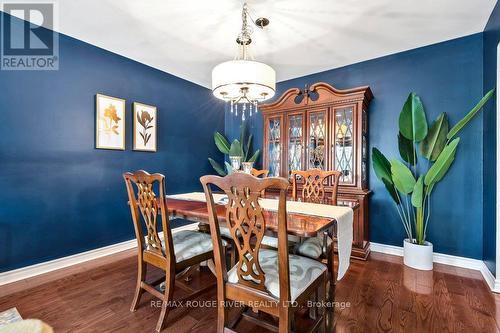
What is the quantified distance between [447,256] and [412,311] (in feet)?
4.44

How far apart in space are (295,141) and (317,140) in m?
0.32

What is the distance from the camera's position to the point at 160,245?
1706mm

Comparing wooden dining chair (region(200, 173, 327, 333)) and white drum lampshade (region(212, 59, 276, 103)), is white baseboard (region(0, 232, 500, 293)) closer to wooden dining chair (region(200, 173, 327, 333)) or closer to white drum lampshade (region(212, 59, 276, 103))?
wooden dining chair (region(200, 173, 327, 333))

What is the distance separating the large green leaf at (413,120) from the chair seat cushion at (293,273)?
1.94 meters

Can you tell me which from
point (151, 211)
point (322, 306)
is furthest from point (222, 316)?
point (151, 211)

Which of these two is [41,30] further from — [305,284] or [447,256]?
[447,256]

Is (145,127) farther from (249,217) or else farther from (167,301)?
(249,217)

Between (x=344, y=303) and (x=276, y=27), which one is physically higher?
(x=276, y=27)

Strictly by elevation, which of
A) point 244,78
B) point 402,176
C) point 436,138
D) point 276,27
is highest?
point 276,27

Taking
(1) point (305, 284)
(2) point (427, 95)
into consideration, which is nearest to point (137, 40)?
(1) point (305, 284)

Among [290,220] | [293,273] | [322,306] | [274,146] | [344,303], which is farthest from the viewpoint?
[274,146]

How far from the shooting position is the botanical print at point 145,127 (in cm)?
324

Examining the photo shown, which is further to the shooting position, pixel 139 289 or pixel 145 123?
pixel 145 123

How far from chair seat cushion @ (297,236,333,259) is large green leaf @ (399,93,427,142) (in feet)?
5.09
